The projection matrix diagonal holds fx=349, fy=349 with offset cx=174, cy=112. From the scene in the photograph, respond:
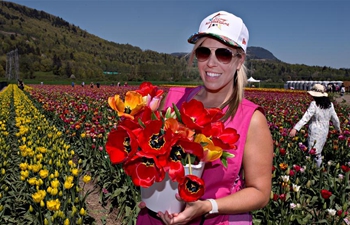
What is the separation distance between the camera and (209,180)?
1605 mm

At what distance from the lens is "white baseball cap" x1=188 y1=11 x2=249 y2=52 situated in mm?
1686

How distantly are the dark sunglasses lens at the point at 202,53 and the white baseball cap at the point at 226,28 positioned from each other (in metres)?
0.11

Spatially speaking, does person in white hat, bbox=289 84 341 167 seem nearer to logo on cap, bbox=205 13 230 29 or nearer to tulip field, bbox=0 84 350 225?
tulip field, bbox=0 84 350 225

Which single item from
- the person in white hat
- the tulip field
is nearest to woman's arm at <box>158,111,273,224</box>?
the tulip field

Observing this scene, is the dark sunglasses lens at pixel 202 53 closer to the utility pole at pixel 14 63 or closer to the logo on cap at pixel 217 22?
the logo on cap at pixel 217 22

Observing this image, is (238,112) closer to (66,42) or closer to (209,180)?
(209,180)

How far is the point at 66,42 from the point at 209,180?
211 m

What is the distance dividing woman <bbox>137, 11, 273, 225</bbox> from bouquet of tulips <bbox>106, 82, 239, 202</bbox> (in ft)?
0.87

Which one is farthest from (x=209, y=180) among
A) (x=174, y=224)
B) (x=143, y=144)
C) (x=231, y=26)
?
(x=231, y=26)

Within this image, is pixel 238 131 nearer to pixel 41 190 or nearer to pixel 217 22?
pixel 217 22

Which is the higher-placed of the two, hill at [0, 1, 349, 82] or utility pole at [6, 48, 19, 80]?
hill at [0, 1, 349, 82]

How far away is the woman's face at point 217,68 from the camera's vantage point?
70.1 inches

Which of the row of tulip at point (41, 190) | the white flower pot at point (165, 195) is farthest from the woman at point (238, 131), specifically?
the row of tulip at point (41, 190)

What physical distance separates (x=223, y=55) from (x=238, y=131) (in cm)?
41
